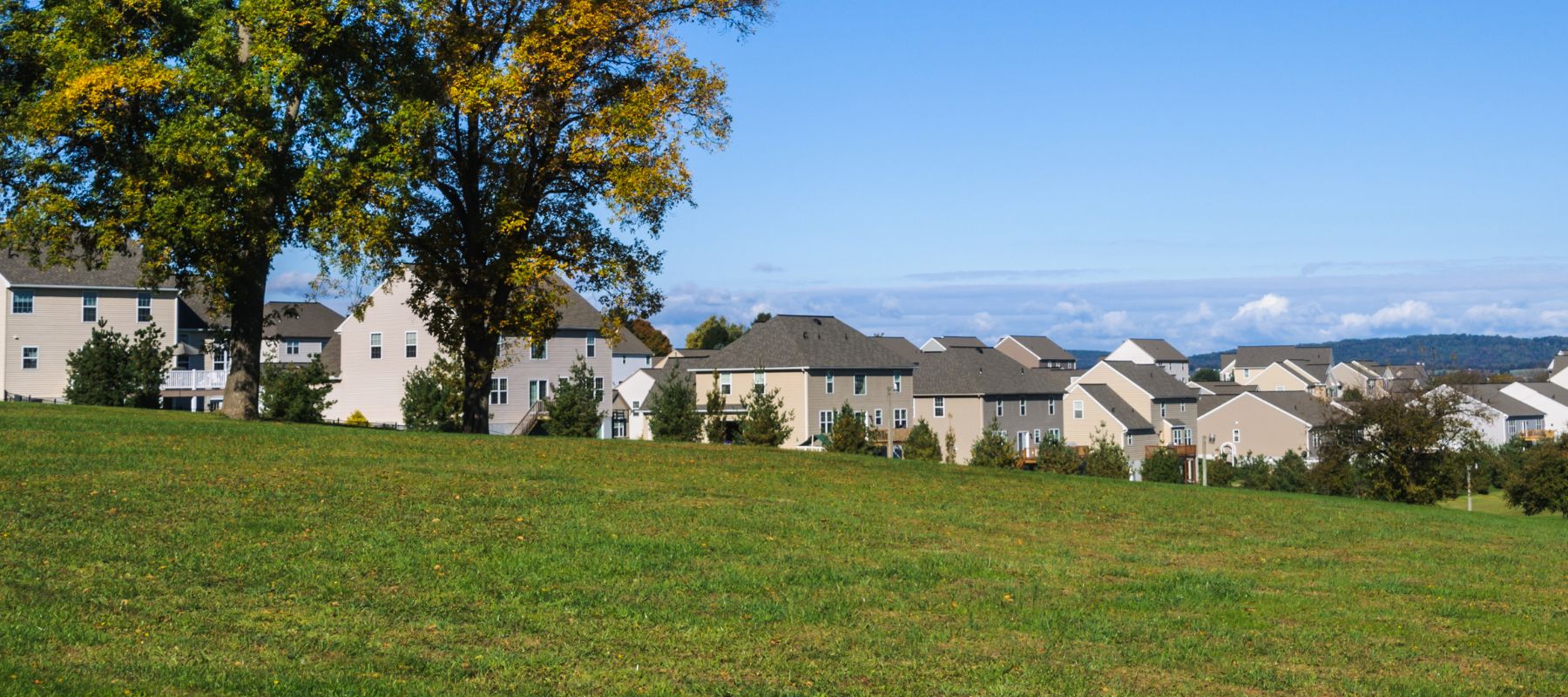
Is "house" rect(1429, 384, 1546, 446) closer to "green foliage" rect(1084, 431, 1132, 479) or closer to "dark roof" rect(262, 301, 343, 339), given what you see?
"green foliage" rect(1084, 431, 1132, 479)

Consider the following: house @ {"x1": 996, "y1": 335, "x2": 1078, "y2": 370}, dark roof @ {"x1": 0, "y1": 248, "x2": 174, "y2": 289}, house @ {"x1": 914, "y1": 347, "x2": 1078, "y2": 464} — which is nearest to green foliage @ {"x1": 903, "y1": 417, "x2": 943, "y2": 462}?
house @ {"x1": 914, "y1": 347, "x2": 1078, "y2": 464}

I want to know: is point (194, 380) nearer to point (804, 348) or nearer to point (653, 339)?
point (804, 348)

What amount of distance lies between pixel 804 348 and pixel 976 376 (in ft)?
48.5

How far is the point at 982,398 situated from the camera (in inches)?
3241

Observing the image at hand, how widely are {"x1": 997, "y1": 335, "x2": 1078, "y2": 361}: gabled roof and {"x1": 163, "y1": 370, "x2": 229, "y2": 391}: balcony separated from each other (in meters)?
97.8

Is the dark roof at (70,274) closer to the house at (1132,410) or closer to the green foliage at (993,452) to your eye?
the green foliage at (993,452)

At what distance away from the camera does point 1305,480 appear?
65.8 metres

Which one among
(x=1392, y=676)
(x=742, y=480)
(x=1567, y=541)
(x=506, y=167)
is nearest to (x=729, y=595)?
(x=1392, y=676)

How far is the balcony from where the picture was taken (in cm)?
6808

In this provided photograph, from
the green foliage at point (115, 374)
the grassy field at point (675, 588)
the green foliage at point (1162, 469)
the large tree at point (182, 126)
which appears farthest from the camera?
the green foliage at point (1162, 469)

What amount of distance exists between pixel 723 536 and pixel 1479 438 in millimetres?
52441

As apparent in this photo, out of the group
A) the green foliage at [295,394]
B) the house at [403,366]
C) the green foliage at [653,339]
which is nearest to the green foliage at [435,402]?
the green foliage at [295,394]

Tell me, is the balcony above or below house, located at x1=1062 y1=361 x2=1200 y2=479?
above

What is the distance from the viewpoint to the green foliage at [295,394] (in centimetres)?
5284
